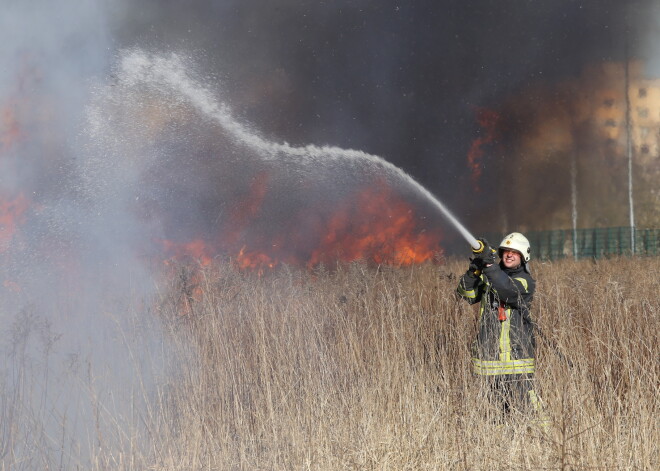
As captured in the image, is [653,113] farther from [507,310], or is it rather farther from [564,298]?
[507,310]

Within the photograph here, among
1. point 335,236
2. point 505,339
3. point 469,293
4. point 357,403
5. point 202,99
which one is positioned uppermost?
point 202,99

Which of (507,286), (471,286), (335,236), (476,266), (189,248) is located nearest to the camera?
(507,286)

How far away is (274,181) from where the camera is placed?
59.2 feet

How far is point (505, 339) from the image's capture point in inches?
183

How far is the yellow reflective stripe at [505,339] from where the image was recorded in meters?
4.62

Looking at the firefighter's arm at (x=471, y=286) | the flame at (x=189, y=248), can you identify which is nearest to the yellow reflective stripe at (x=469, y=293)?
the firefighter's arm at (x=471, y=286)

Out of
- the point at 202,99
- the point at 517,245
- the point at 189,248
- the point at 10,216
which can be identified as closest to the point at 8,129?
the point at 10,216

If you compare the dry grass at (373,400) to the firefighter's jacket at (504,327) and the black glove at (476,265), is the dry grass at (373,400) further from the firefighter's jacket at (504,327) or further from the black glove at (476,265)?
the black glove at (476,265)

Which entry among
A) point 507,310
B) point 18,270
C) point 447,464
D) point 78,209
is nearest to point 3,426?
point 447,464

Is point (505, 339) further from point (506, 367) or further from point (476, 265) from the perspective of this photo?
point (476, 265)

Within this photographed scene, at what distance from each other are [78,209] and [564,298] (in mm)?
7925

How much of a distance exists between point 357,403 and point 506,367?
1.05 metres

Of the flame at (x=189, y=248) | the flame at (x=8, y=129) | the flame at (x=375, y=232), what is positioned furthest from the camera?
the flame at (x=375, y=232)

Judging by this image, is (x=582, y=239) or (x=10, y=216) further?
(x=582, y=239)
